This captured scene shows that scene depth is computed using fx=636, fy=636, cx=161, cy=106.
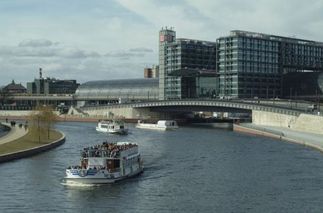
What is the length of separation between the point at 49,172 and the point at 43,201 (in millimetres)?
18364

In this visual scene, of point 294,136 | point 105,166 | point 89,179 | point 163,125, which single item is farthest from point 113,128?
point 89,179

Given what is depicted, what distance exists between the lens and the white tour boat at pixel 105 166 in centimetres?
6694

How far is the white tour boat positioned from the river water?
4.14ft

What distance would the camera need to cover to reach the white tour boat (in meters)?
66.9

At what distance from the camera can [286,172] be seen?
75625mm

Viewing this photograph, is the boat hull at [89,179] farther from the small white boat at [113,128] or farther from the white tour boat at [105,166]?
the small white boat at [113,128]

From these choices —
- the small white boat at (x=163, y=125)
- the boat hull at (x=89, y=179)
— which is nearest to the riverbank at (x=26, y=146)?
the boat hull at (x=89, y=179)

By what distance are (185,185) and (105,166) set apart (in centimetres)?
953

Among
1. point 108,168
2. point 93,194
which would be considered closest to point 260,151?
point 108,168

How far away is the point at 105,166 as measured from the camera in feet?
229

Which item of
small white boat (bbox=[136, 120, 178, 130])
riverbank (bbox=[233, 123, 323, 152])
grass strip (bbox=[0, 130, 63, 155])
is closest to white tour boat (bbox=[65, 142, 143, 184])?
grass strip (bbox=[0, 130, 63, 155])

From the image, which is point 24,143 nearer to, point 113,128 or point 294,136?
point 113,128

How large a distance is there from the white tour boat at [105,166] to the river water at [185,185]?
1263 mm

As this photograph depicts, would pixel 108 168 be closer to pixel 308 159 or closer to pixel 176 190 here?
pixel 176 190
